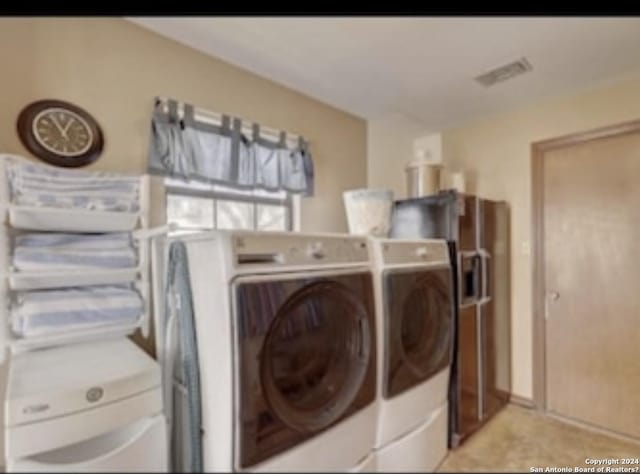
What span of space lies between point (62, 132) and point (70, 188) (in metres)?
0.26

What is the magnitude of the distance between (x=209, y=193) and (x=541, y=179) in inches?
82.4

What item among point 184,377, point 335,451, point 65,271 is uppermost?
point 65,271

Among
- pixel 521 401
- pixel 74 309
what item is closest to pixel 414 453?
pixel 74 309

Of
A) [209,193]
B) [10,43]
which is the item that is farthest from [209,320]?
[10,43]

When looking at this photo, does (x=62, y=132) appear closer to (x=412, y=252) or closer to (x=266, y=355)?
(x=266, y=355)

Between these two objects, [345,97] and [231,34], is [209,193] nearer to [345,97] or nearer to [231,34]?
[231,34]

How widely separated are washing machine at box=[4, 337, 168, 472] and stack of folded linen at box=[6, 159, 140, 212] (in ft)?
1.80

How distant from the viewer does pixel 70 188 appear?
1389 millimetres

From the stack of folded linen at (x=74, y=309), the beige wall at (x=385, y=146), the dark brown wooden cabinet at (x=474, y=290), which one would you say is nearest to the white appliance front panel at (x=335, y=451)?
the dark brown wooden cabinet at (x=474, y=290)

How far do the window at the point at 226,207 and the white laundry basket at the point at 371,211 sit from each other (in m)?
0.67

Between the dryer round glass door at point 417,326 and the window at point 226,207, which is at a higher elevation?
the window at point 226,207

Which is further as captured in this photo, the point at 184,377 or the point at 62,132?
the point at 62,132

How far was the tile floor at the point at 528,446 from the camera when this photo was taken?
838 millimetres

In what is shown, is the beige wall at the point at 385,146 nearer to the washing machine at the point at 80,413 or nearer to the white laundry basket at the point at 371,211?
the white laundry basket at the point at 371,211
